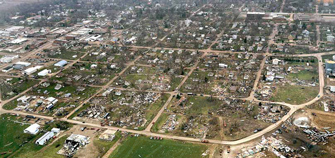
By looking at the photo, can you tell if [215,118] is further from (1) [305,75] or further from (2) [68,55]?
(2) [68,55]

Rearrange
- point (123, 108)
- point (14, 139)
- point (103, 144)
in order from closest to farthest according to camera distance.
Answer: point (103, 144) < point (14, 139) < point (123, 108)

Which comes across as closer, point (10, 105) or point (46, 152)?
point (46, 152)

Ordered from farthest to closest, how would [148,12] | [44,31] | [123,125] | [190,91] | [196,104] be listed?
[148,12] < [44,31] < [190,91] < [196,104] < [123,125]

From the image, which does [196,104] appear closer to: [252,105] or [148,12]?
[252,105]

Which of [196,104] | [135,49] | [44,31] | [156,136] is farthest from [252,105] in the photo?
[44,31]

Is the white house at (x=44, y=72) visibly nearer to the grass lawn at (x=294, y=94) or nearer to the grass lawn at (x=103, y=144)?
the grass lawn at (x=103, y=144)

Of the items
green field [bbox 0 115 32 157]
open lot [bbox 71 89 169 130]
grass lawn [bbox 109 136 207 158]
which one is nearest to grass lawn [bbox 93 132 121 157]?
grass lawn [bbox 109 136 207 158]

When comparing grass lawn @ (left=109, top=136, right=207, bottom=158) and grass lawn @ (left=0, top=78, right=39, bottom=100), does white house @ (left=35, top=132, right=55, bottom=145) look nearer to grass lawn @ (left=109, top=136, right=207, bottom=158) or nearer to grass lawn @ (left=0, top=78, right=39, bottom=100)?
grass lawn @ (left=109, top=136, right=207, bottom=158)

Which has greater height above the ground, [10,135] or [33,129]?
[33,129]

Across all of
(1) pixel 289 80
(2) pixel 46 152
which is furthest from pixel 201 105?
(2) pixel 46 152
